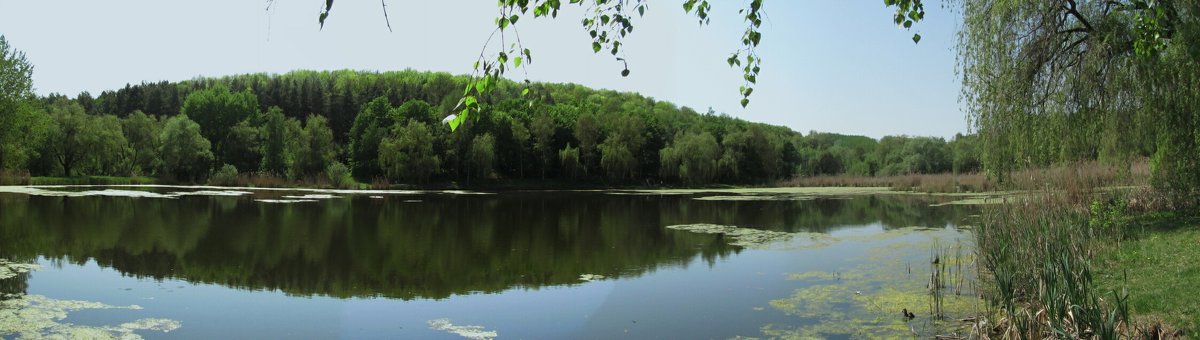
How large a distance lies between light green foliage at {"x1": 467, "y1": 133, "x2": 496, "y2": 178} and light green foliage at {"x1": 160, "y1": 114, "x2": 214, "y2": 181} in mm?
18931

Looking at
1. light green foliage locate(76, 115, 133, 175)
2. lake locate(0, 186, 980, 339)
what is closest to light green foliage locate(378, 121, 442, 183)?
light green foliage locate(76, 115, 133, 175)

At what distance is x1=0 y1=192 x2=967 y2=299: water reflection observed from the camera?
428 inches

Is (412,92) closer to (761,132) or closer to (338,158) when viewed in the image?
(338,158)

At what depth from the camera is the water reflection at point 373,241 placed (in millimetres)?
10883

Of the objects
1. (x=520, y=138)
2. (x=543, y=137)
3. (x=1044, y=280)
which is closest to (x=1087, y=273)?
(x=1044, y=280)

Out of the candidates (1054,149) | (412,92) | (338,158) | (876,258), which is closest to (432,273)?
(876,258)

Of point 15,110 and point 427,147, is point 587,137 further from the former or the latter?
point 15,110

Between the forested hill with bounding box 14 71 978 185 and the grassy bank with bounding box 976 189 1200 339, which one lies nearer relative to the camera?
the grassy bank with bounding box 976 189 1200 339

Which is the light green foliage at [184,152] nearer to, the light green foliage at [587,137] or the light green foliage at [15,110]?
the light green foliage at [15,110]

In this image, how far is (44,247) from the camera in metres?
13.6

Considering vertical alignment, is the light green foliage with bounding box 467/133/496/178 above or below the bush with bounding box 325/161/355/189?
above

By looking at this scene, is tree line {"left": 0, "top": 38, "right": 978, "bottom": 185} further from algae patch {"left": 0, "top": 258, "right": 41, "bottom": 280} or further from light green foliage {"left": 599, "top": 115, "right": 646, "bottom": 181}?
algae patch {"left": 0, "top": 258, "right": 41, "bottom": 280}

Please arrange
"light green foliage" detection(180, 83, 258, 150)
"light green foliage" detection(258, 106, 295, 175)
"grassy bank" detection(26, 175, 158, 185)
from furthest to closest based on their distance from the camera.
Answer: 1. "light green foliage" detection(180, 83, 258, 150)
2. "light green foliage" detection(258, 106, 295, 175)
3. "grassy bank" detection(26, 175, 158, 185)

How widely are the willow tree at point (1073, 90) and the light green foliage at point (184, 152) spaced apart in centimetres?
5160
